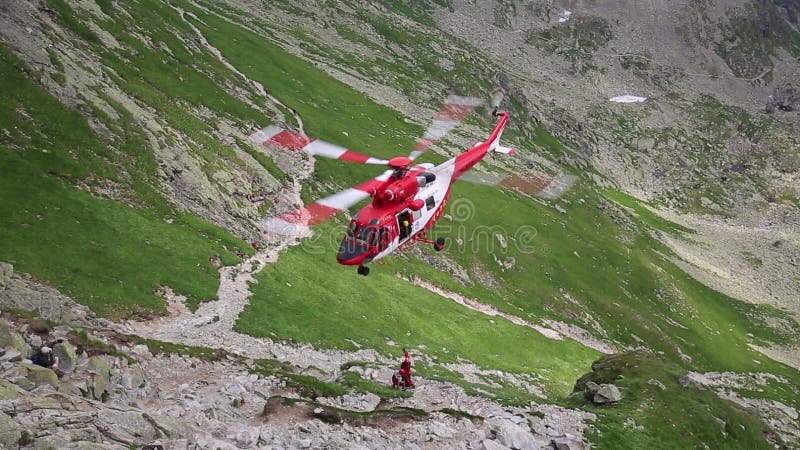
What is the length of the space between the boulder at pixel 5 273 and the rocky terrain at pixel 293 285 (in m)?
0.13

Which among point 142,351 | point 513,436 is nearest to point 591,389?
point 513,436

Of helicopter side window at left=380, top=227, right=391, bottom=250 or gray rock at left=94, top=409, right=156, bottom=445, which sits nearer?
gray rock at left=94, top=409, right=156, bottom=445

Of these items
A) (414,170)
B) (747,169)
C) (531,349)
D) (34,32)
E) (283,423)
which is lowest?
(531,349)

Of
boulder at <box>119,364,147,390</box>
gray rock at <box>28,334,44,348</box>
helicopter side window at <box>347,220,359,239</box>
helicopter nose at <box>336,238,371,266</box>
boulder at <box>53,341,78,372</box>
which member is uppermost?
helicopter side window at <box>347,220,359,239</box>

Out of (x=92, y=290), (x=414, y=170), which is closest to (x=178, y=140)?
(x=92, y=290)

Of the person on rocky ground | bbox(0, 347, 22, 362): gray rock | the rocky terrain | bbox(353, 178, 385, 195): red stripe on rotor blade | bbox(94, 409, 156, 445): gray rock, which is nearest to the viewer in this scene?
bbox(94, 409, 156, 445): gray rock

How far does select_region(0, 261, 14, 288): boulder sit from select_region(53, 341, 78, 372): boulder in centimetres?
841

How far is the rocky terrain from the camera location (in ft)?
Result: 72.3

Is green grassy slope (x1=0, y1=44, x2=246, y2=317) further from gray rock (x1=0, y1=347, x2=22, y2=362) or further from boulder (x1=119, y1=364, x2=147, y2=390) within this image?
gray rock (x1=0, y1=347, x2=22, y2=362)

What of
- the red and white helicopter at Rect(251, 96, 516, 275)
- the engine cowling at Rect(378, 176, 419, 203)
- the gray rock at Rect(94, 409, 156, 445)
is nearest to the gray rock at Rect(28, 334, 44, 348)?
the gray rock at Rect(94, 409, 156, 445)

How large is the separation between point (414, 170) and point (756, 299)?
10206 centimetres

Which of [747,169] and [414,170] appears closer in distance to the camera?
[414,170]

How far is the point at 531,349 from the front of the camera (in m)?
55.2

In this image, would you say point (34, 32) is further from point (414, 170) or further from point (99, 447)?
point (99, 447)
